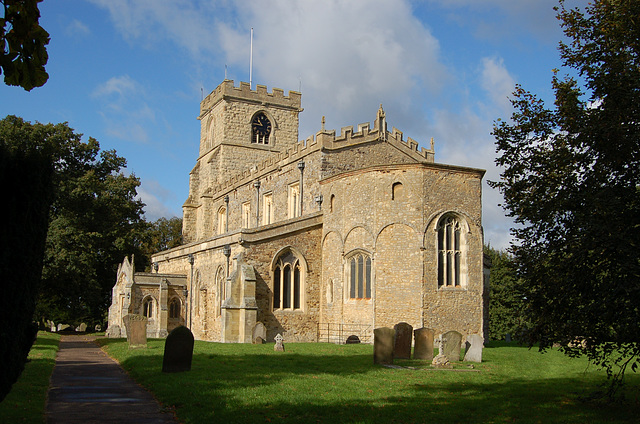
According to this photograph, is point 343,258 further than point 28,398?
Yes

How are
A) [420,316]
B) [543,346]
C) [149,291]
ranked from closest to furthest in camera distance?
[543,346] < [420,316] < [149,291]

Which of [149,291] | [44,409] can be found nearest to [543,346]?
[44,409]

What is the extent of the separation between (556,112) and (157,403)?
354 inches

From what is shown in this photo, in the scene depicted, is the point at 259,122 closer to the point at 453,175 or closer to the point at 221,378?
the point at 453,175

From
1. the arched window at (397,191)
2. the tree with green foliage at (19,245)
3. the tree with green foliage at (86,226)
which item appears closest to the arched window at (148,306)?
the tree with green foliage at (86,226)

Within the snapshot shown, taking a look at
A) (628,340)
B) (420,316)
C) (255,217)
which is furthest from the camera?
(255,217)

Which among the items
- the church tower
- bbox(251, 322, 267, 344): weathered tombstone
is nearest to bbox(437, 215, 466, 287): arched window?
bbox(251, 322, 267, 344): weathered tombstone

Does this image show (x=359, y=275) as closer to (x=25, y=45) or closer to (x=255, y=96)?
(x=25, y=45)

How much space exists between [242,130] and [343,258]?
22762mm

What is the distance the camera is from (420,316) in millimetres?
23828

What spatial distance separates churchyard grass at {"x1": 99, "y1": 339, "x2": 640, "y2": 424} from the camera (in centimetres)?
994

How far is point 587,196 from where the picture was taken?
10.3 meters

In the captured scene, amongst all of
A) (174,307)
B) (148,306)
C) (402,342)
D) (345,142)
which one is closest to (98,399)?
(402,342)

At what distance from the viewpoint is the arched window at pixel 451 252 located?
2466 centimetres
